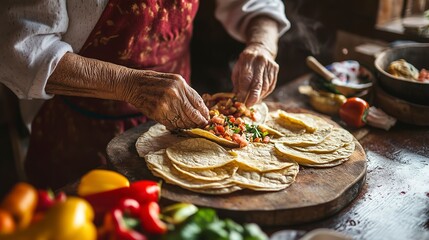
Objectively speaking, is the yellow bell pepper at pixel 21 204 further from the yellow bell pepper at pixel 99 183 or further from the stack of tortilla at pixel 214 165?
the stack of tortilla at pixel 214 165

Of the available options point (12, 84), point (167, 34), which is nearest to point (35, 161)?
point (12, 84)

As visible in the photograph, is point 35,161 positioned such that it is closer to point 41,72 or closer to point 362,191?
point 41,72

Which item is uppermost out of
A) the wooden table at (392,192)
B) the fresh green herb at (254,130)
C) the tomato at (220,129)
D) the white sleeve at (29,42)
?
the white sleeve at (29,42)

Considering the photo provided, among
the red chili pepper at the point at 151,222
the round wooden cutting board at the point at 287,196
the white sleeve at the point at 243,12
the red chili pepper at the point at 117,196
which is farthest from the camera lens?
the white sleeve at the point at 243,12

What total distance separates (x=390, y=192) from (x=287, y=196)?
0.55 m

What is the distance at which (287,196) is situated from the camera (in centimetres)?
209

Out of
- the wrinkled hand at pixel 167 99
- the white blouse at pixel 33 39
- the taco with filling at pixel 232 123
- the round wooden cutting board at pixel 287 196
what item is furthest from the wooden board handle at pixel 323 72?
the white blouse at pixel 33 39

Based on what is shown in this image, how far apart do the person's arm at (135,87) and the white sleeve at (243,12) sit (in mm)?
1085

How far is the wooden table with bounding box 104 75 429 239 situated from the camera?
201cm

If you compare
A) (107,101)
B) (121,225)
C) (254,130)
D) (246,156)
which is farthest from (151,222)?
(107,101)

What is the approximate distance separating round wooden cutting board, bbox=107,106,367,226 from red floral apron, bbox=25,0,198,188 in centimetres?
62

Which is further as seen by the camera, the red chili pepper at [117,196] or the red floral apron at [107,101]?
the red floral apron at [107,101]

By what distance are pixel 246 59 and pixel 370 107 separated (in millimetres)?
860

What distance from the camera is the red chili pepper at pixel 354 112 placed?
289cm
